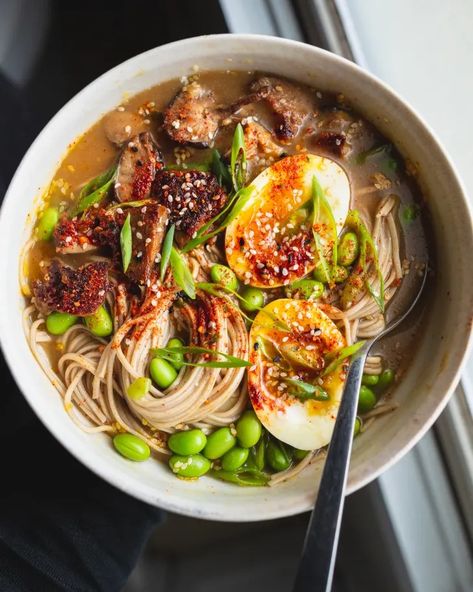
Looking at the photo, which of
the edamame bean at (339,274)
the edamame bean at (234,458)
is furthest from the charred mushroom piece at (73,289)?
the edamame bean at (339,274)

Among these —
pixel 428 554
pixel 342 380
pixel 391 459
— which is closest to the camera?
pixel 391 459

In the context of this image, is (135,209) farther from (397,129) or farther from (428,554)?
(428,554)

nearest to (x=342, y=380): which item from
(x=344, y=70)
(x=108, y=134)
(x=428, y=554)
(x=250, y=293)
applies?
(x=250, y=293)

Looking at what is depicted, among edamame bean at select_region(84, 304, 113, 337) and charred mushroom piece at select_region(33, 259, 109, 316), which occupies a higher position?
charred mushroom piece at select_region(33, 259, 109, 316)

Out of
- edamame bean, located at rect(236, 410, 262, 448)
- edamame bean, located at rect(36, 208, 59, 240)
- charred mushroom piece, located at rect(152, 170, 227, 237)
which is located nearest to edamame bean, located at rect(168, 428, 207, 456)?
edamame bean, located at rect(236, 410, 262, 448)

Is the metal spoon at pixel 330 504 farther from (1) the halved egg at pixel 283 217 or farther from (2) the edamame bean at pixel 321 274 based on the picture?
(1) the halved egg at pixel 283 217

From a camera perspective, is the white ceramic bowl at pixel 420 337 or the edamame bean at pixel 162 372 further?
the edamame bean at pixel 162 372

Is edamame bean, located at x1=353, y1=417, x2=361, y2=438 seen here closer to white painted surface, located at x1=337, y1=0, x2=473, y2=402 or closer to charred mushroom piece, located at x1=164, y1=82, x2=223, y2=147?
white painted surface, located at x1=337, y1=0, x2=473, y2=402
